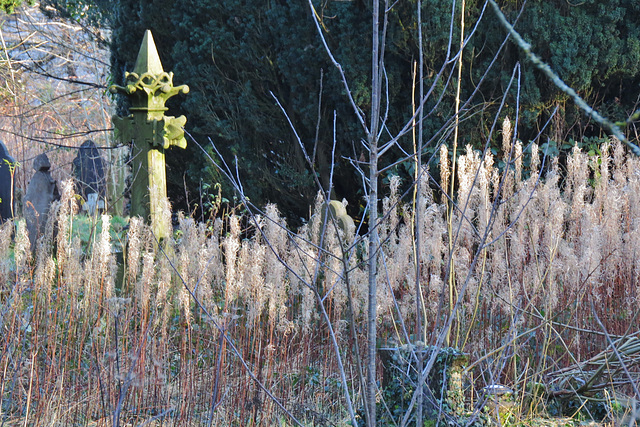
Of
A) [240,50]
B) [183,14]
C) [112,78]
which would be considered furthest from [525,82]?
[112,78]

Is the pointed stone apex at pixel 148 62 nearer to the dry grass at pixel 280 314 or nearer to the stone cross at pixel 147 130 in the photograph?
the stone cross at pixel 147 130

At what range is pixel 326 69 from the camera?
524 cm

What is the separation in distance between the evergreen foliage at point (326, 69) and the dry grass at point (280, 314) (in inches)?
46.1

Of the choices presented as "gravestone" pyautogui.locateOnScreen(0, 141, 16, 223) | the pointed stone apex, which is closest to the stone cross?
the pointed stone apex

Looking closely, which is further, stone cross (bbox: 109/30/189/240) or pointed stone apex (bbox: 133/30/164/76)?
pointed stone apex (bbox: 133/30/164/76)

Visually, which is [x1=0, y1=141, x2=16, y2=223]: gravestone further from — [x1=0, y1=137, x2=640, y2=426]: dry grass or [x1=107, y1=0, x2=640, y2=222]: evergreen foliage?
[x1=0, y1=137, x2=640, y2=426]: dry grass

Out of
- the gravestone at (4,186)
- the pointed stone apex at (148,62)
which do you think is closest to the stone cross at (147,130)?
the pointed stone apex at (148,62)

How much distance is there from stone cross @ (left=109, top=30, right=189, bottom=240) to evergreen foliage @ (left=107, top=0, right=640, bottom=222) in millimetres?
1127

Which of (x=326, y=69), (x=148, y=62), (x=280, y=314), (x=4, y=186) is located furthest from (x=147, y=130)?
(x=4, y=186)

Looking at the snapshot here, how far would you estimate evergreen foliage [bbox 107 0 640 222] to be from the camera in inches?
181

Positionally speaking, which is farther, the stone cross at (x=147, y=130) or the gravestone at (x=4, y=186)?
the gravestone at (x=4, y=186)

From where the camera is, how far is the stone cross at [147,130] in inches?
173

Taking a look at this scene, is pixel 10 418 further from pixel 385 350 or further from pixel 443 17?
pixel 443 17

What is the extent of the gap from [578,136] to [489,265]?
2.45 m
